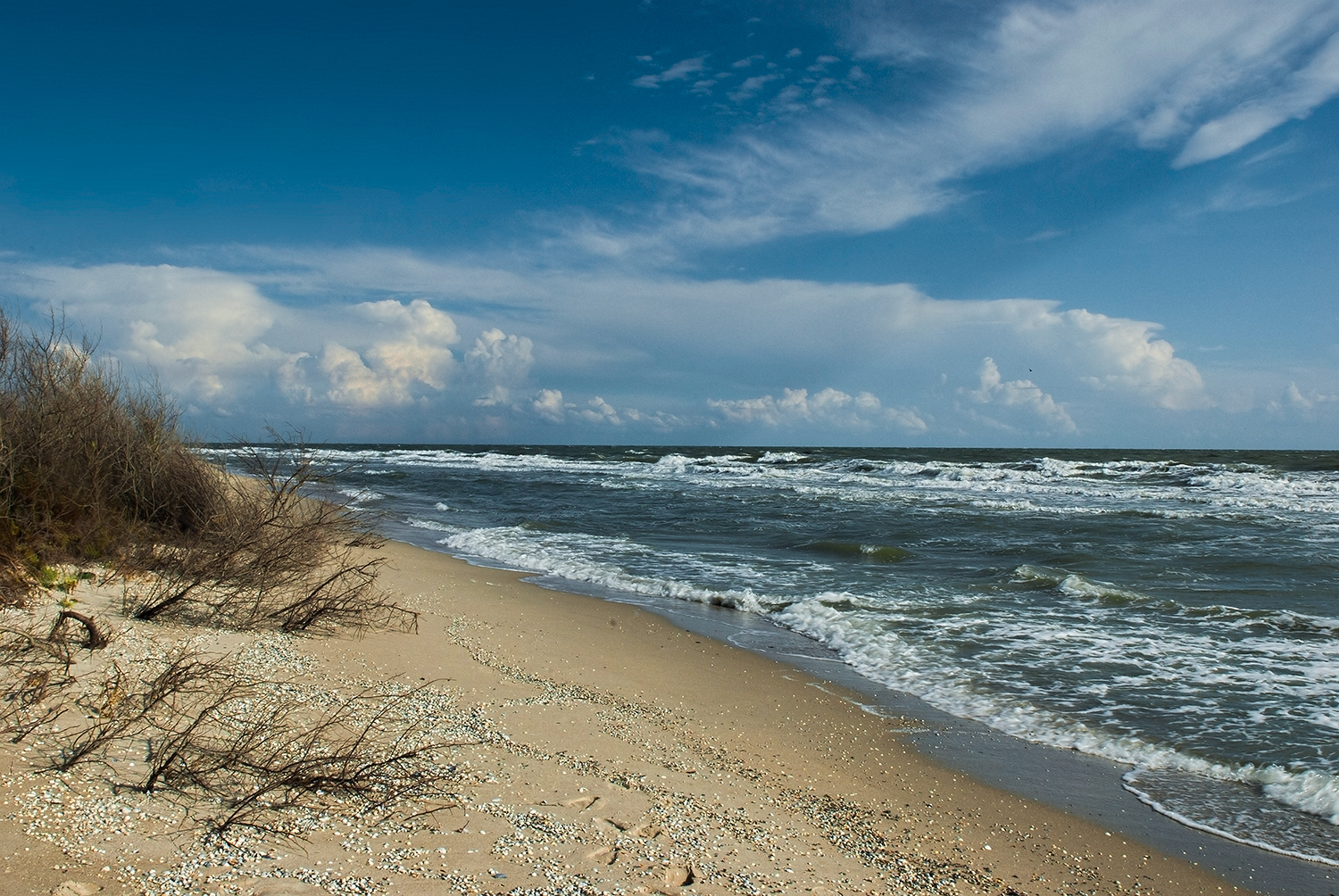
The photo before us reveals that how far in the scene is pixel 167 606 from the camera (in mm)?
5723

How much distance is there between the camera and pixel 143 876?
271cm

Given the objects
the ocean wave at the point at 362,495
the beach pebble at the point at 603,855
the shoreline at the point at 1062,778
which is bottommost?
the shoreline at the point at 1062,778

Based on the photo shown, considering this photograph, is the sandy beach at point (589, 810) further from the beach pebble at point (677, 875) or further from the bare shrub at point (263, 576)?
the bare shrub at point (263, 576)

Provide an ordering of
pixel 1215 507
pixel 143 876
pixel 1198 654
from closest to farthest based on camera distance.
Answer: pixel 143 876
pixel 1198 654
pixel 1215 507

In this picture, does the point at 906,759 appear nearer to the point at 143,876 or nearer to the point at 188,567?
the point at 143,876

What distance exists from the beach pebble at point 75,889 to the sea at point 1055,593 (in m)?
5.46

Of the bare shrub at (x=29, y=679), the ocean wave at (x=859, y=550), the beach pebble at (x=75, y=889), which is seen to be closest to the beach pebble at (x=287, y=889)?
the beach pebble at (x=75, y=889)

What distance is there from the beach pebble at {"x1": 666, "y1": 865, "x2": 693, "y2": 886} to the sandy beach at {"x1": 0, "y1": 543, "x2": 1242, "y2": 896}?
1 centimetres

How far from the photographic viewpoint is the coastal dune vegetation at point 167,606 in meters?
3.42

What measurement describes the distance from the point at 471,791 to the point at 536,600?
19.7ft

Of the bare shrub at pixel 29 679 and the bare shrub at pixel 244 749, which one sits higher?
the bare shrub at pixel 29 679

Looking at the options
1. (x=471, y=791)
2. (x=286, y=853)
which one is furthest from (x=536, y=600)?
(x=286, y=853)

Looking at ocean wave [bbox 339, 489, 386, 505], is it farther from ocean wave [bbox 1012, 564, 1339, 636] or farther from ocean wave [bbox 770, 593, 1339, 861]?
ocean wave [bbox 1012, 564, 1339, 636]

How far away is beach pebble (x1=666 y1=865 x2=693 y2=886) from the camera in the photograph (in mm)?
3150
